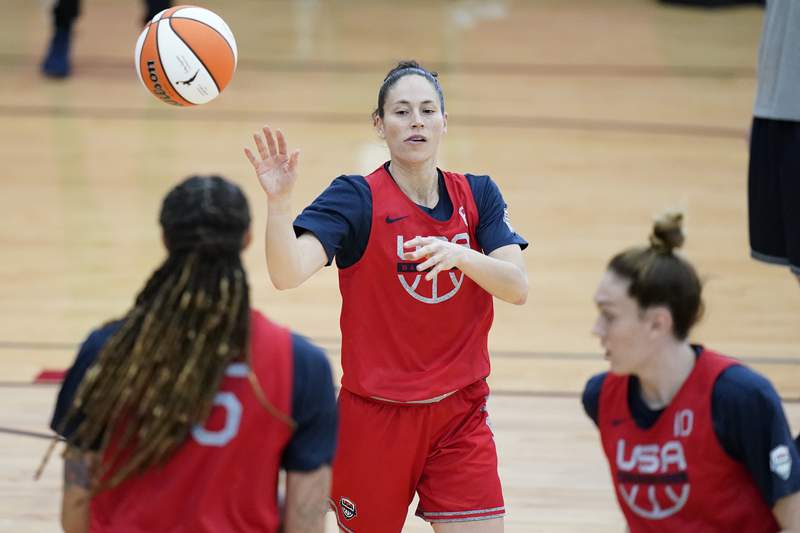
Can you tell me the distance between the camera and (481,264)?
3.52 metres

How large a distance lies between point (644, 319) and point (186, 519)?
3.50ft

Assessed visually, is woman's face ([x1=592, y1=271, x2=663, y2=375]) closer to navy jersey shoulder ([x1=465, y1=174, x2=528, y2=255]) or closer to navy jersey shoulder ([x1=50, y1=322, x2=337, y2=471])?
navy jersey shoulder ([x1=50, y1=322, x2=337, y2=471])

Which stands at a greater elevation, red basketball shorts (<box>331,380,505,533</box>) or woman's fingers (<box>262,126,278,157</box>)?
woman's fingers (<box>262,126,278,157</box>)

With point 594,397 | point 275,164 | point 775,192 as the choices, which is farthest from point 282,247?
point 775,192

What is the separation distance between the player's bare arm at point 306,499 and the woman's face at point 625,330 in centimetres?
68

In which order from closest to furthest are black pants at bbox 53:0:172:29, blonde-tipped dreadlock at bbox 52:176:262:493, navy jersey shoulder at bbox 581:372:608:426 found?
blonde-tipped dreadlock at bbox 52:176:262:493 → navy jersey shoulder at bbox 581:372:608:426 → black pants at bbox 53:0:172:29


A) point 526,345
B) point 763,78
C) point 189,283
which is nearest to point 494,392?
point 526,345

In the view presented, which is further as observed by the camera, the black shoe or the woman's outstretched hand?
the black shoe

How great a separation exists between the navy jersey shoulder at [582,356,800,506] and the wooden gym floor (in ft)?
3.55

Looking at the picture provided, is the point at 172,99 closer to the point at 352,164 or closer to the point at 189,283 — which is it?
the point at 189,283

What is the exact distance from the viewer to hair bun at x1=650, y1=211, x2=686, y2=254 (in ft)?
8.96

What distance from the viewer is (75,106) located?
1073cm

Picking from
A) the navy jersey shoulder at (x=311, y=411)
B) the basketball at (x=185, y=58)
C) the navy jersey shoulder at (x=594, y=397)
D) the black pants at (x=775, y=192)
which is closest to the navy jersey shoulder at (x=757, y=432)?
the navy jersey shoulder at (x=594, y=397)

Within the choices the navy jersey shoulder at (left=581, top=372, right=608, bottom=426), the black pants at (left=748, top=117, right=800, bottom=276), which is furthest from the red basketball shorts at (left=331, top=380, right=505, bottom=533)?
the black pants at (left=748, top=117, right=800, bottom=276)
